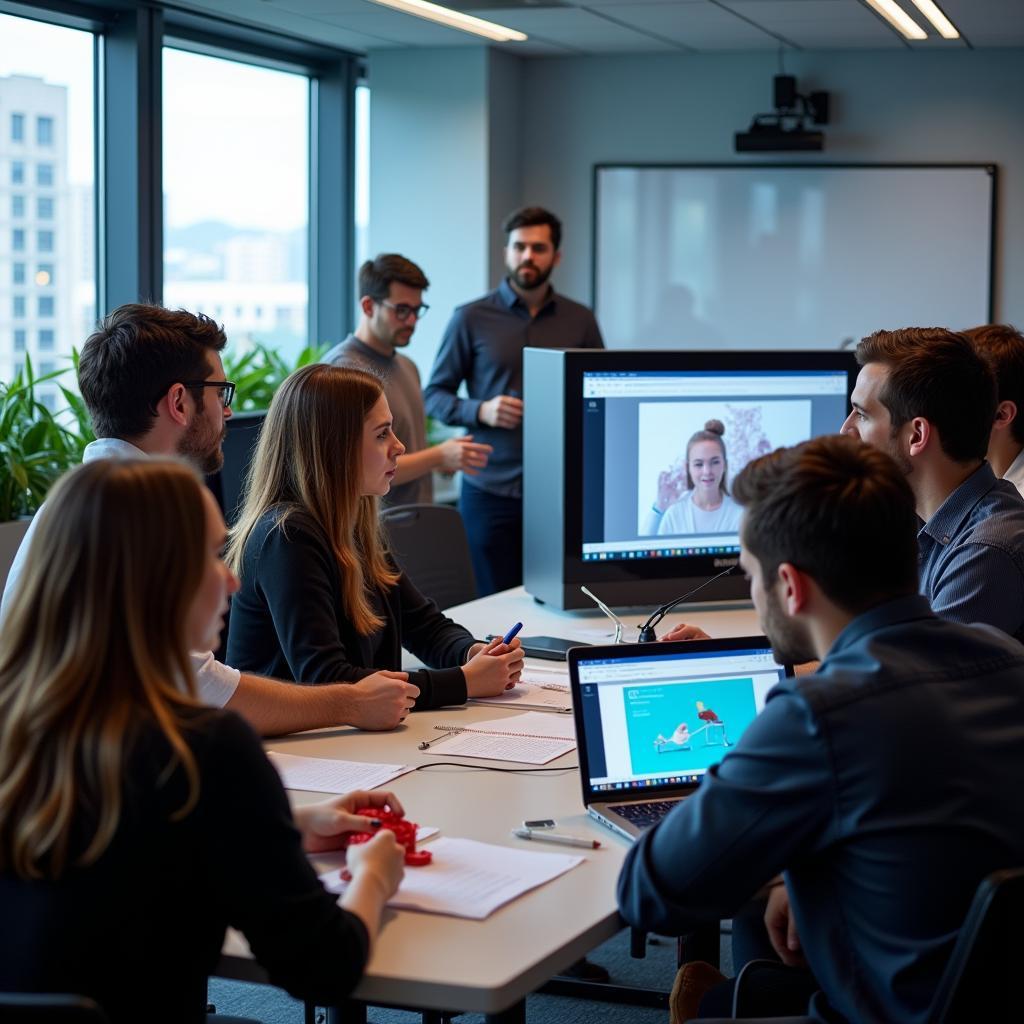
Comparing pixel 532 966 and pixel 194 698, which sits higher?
pixel 194 698

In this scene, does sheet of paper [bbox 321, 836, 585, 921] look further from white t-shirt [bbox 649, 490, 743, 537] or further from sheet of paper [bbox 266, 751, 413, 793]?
white t-shirt [bbox 649, 490, 743, 537]

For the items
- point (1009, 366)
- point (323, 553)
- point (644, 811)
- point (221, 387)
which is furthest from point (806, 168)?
point (644, 811)

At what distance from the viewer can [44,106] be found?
16.2 feet

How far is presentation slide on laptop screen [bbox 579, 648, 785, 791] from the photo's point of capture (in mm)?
1977

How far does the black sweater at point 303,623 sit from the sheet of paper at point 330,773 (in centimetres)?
26

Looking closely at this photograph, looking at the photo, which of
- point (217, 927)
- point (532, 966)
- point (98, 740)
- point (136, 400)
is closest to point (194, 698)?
point (98, 740)

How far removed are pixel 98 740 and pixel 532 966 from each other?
0.50 meters

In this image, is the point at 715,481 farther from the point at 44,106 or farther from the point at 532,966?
the point at 44,106

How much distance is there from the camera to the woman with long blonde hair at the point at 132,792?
131cm

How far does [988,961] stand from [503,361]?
3.81m

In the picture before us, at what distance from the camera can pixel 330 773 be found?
6.93ft

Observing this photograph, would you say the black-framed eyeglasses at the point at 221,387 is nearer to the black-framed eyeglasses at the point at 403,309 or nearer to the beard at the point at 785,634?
the beard at the point at 785,634

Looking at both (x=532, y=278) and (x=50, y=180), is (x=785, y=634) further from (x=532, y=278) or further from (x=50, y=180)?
(x=50, y=180)

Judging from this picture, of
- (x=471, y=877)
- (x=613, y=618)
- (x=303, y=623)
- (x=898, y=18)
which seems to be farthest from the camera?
(x=898, y=18)
